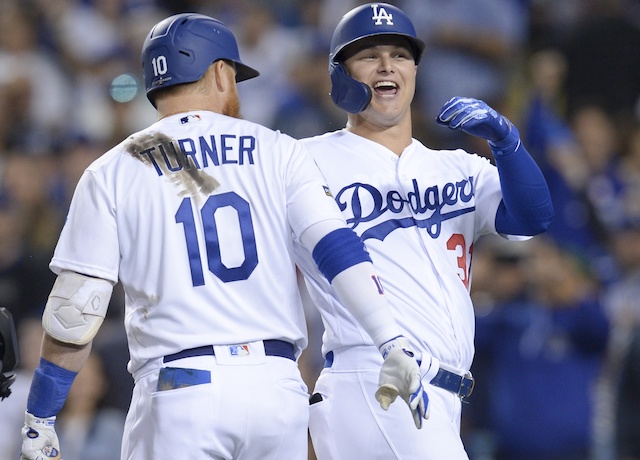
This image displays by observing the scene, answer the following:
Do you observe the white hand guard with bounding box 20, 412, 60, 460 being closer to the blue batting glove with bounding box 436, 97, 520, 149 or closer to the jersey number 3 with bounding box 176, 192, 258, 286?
the jersey number 3 with bounding box 176, 192, 258, 286

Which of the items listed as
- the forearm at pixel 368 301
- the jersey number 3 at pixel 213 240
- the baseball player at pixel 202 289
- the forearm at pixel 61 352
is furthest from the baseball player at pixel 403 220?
the forearm at pixel 61 352

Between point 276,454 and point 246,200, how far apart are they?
0.76m

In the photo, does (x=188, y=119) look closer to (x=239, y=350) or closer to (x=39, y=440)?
(x=239, y=350)

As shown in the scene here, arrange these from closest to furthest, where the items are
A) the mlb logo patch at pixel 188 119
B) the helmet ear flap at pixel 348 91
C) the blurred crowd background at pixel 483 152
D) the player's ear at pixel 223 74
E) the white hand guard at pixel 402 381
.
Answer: the white hand guard at pixel 402 381
the mlb logo patch at pixel 188 119
the player's ear at pixel 223 74
the helmet ear flap at pixel 348 91
the blurred crowd background at pixel 483 152

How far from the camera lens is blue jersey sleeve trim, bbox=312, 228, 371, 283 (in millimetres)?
3006

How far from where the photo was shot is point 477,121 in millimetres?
3492

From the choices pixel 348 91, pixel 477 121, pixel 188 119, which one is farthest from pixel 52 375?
pixel 477 121

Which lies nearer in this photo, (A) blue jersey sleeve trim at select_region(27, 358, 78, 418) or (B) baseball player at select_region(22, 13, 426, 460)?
(B) baseball player at select_region(22, 13, 426, 460)

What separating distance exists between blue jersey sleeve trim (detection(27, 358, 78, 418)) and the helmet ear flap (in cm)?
142

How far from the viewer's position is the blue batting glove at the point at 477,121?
350 cm

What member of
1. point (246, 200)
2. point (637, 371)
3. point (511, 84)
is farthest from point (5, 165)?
point (246, 200)

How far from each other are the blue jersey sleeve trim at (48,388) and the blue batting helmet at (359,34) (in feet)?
4.67

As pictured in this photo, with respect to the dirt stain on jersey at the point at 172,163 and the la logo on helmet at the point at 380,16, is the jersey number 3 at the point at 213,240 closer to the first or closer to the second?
the dirt stain on jersey at the point at 172,163

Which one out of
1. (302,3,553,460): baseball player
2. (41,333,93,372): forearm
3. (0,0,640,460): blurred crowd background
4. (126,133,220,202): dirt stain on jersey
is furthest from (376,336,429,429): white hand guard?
(0,0,640,460): blurred crowd background
